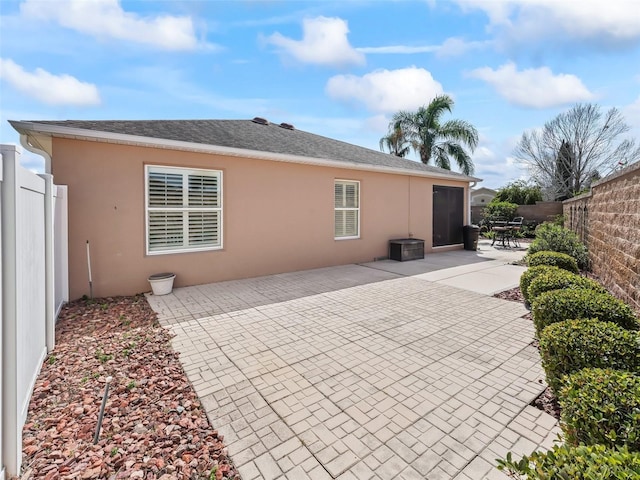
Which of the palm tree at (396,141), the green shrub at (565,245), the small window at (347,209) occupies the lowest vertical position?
the green shrub at (565,245)

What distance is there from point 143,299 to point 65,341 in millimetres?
1883

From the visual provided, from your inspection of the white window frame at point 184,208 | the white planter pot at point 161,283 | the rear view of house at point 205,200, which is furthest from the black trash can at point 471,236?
the white planter pot at point 161,283

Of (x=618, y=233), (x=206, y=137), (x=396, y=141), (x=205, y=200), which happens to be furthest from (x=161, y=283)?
(x=396, y=141)

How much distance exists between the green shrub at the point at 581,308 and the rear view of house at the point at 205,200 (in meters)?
5.75

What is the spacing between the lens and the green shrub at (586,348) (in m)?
2.21

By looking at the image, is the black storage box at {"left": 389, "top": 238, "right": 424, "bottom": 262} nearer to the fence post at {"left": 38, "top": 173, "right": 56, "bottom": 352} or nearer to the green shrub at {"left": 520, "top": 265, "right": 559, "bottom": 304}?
the green shrub at {"left": 520, "top": 265, "right": 559, "bottom": 304}

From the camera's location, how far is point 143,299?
229 inches

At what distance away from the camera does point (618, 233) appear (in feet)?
17.2

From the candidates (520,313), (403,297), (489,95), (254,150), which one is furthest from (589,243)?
(254,150)

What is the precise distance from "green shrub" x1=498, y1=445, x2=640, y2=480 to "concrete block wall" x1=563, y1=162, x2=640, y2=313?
13.9 feet

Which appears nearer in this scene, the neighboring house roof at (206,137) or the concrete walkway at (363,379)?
the concrete walkway at (363,379)

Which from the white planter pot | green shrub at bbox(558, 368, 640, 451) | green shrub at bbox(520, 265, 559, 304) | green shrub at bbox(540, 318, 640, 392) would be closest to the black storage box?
green shrub at bbox(520, 265, 559, 304)

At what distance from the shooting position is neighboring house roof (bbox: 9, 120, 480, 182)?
529 centimetres

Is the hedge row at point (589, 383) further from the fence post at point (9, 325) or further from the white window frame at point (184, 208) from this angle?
the white window frame at point (184, 208)
